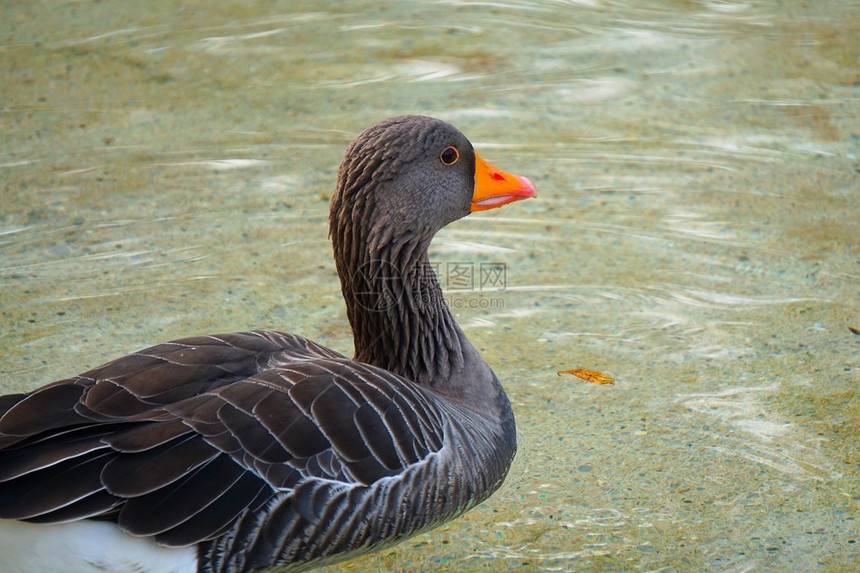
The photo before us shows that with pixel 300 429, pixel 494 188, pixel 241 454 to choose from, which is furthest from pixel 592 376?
pixel 241 454

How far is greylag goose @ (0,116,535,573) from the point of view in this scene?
3.16m

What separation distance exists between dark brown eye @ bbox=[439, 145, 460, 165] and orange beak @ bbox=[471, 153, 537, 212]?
0.16 m

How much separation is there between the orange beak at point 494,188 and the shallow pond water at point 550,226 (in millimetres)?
952

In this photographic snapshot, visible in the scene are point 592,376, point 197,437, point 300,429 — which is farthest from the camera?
point 592,376

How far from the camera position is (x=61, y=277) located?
5590 millimetres

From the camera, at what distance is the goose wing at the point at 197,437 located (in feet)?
10.3

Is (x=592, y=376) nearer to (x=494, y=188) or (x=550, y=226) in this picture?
(x=494, y=188)

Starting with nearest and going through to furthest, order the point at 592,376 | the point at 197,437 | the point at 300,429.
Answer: the point at 197,437 < the point at 300,429 < the point at 592,376

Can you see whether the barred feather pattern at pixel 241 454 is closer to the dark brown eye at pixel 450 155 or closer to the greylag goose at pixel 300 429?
the greylag goose at pixel 300 429

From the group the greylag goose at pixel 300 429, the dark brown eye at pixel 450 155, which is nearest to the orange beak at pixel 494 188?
the greylag goose at pixel 300 429

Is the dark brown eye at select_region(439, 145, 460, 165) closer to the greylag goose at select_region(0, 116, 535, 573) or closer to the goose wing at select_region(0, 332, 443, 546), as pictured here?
the greylag goose at select_region(0, 116, 535, 573)

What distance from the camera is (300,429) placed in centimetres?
342

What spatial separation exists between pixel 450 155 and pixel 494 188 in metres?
0.28

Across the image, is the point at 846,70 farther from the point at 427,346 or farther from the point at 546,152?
the point at 427,346
